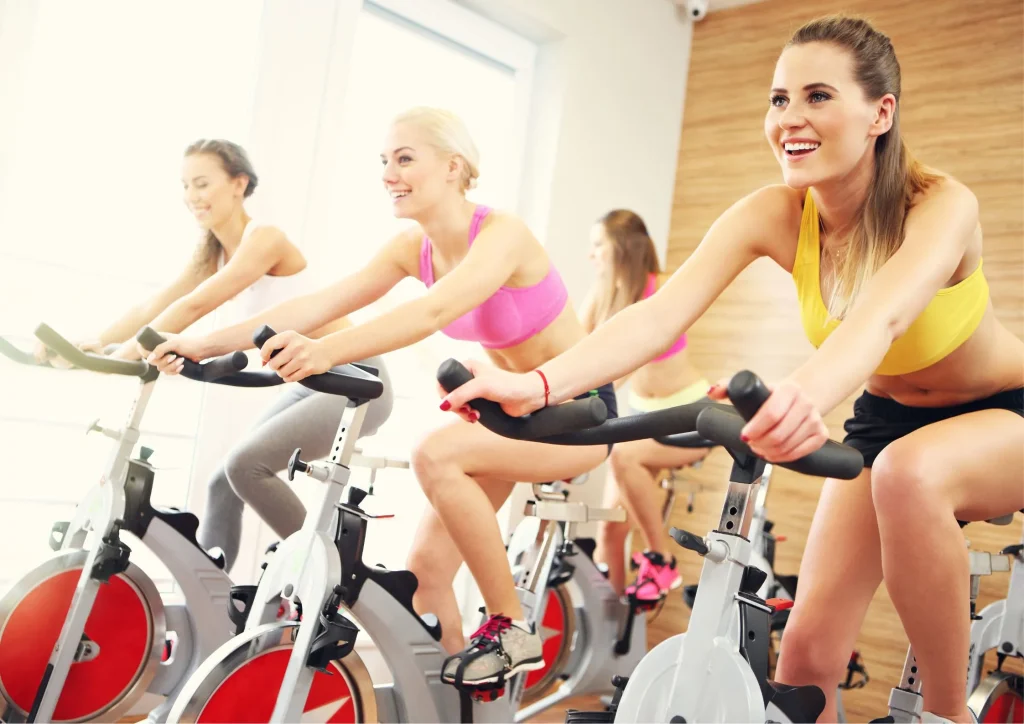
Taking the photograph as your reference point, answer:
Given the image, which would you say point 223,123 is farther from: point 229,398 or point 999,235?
point 999,235

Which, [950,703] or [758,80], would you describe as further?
[758,80]

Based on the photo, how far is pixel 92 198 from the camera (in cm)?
316

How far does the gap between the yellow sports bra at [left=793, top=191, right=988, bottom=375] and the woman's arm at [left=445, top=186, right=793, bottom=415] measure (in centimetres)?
6

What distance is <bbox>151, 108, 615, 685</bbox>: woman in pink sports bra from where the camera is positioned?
1.96 metres

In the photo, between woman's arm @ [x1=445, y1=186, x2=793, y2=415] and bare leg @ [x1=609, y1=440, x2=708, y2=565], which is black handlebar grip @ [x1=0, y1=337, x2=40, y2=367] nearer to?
woman's arm @ [x1=445, y1=186, x2=793, y2=415]

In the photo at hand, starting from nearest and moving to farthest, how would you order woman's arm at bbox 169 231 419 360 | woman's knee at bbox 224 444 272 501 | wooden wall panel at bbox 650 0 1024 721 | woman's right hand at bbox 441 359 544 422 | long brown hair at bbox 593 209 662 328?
woman's right hand at bbox 441 359 544 422, woman's arm at bbox 169 231 419 360, woman's knee at bbox 224 444 272 501, long brown hair at bbox 593 209 662 328, wooden wall panel at bbox 650 0 1024 721

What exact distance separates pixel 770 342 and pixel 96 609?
3.12 m

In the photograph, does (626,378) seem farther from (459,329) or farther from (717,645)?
(717,645)

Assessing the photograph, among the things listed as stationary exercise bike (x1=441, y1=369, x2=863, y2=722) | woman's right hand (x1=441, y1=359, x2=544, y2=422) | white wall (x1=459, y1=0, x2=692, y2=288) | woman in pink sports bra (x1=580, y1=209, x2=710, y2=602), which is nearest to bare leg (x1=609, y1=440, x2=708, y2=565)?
woman in pink sports bra (x1=580, y1=209, x2=710, y2=602)

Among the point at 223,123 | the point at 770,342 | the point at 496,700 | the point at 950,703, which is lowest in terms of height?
the point at 496,700

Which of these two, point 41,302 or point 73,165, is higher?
point 73,165

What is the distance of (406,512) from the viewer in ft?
13.2

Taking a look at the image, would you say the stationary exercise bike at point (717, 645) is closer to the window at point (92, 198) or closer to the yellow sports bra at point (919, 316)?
the yellow sports bra at point (919, 316)

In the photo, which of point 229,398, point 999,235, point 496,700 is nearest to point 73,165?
point 229,398
